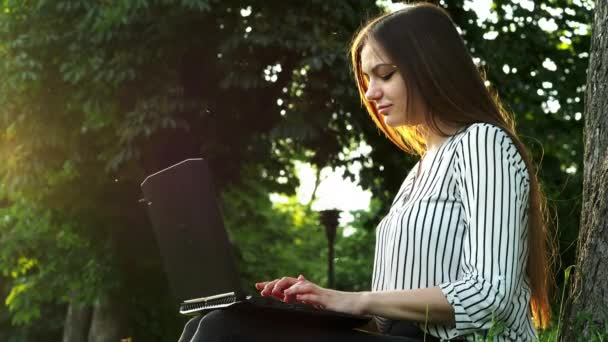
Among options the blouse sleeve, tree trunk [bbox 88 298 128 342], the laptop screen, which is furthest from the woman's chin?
tree trunk [bbox 88 298 128 342]

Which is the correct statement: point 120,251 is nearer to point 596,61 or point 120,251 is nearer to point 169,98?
point 169,98

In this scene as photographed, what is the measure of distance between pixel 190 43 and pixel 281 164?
12.5ft

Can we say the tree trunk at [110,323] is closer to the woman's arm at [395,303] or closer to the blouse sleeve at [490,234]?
the woman's arm at [395,303]

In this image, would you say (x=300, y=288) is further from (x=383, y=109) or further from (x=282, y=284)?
(x=383, y=109)

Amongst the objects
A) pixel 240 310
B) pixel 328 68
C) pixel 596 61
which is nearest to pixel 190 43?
pixel 328 68

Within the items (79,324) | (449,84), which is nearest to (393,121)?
(449,84)

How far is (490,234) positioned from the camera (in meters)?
2.52

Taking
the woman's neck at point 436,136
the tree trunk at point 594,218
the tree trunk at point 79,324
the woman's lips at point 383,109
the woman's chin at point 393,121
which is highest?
the woman's lips at point 383,109

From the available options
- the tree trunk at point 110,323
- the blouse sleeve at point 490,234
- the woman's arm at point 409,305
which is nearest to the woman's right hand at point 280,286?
the woman's arm at point 409,305

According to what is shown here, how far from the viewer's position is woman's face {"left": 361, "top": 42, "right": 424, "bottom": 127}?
2.90m

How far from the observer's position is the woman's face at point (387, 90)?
9.50 ft

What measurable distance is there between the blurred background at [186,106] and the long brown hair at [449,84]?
296 inches

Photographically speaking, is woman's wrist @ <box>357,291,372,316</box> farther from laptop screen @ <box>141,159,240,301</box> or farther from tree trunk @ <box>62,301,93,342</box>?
tree trunk @ <box>62,301,93,342</box>

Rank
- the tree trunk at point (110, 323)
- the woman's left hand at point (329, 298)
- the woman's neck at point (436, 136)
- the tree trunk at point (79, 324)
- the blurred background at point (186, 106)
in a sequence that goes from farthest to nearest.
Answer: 1. the tree trunk at point (79, 324)
2. the tree trunk at point (110, 323)
3. the blurred background at point (186, 106)
4. the woman's neck at point (436, 136)
5. the woman's left hand at point (329, 298)
